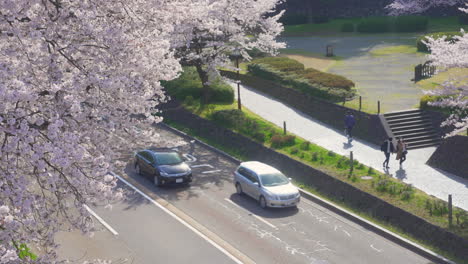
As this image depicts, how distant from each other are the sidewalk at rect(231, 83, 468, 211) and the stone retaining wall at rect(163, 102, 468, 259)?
293cm

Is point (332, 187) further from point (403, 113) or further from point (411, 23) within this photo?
point (411, 23)

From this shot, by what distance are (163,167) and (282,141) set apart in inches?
269

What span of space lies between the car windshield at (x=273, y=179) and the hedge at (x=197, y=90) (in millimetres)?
14565

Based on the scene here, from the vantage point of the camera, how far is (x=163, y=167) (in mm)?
27500

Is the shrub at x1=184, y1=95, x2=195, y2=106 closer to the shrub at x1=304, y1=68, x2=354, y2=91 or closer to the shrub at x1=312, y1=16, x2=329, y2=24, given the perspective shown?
the shrub at x1=304, y1=68, x2=354, y2=91

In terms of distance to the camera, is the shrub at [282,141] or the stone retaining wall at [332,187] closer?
the stone retaining wall at [332,187]

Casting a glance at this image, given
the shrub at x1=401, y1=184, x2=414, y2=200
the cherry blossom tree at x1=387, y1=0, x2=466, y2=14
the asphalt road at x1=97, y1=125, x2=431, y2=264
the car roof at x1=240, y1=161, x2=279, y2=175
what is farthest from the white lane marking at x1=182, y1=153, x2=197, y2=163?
the cherry blossom tree at x1=387, y1=0, x2=466, y2=14

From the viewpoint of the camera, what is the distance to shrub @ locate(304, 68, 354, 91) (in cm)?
3725

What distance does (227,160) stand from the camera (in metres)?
31.6

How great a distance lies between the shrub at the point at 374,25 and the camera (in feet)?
214

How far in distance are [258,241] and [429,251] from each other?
612 centimetres

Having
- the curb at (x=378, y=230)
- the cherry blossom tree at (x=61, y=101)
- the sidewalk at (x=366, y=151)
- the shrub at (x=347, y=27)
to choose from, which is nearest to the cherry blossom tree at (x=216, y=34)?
the sidewalk at (x=366, y=151)

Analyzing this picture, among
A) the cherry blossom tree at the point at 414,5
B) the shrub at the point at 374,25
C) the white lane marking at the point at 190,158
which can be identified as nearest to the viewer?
the white lane marking at the point at 190,158

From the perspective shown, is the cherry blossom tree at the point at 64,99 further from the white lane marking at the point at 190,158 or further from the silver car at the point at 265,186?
the white lane marking at the point at 190,158
